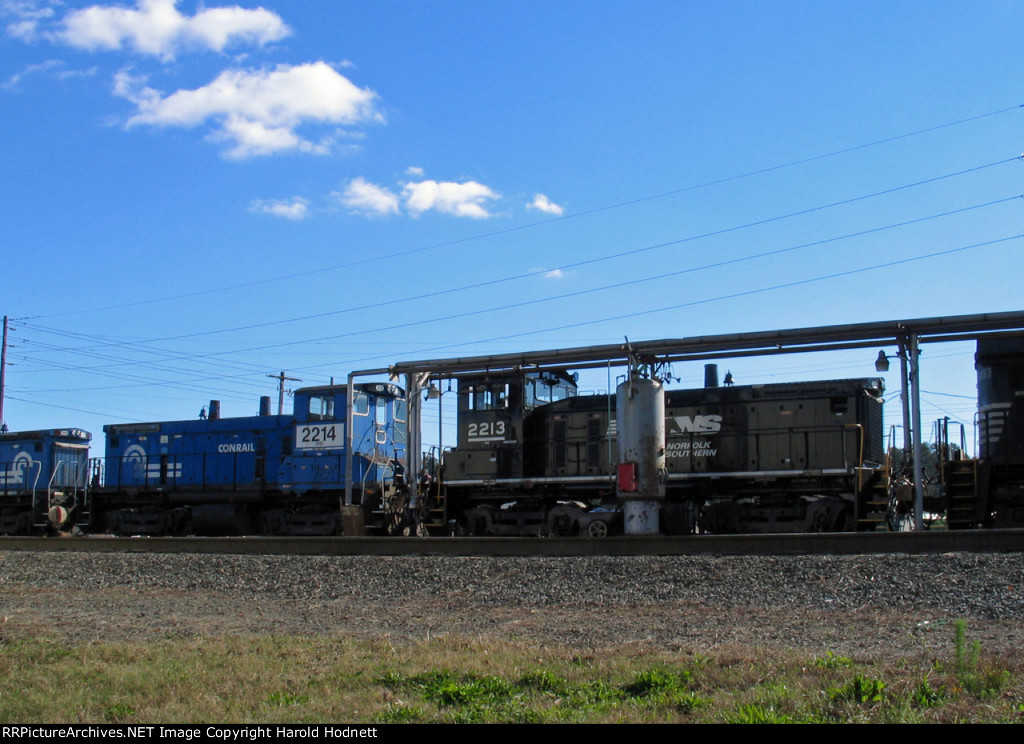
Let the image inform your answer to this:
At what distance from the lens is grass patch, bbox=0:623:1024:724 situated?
475 cm

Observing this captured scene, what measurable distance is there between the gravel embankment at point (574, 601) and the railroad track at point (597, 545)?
0.98 meters

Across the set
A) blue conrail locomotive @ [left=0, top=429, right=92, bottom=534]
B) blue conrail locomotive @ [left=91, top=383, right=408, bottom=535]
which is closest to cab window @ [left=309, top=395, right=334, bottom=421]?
blue conrail locomotive @ [left=91, top=383, right=408, bottom=535]

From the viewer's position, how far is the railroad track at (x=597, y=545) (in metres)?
10.5

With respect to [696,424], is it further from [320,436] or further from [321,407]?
[321,407]

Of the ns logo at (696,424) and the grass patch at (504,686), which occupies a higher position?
the ns logo at (696,424)

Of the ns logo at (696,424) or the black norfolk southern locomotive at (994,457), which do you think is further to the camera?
the ns logo at (696,424)

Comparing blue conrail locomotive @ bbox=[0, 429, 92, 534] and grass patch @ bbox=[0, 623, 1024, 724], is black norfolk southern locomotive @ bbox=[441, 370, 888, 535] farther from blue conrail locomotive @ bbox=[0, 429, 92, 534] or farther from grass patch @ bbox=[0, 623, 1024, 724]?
blue conrail locomotive @ bbox=[0, 429, 92, 534]

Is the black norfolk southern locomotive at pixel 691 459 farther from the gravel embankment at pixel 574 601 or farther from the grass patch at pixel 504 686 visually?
the grass patch at pixel 504 686

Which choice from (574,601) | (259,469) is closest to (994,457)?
(574,601)

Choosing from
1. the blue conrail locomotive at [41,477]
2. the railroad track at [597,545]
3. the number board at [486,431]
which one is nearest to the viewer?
the railroad track at [597,545]

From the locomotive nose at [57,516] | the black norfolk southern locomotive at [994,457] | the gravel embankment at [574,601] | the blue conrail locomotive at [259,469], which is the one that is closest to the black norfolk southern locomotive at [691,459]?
the black norfolk southern locomotive at [994,457]

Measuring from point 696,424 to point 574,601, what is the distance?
893cm

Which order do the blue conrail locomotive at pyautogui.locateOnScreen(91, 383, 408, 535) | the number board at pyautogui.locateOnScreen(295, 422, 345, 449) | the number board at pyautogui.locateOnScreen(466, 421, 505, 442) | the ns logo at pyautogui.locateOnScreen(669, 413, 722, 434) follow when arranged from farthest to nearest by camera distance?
the number board at pyautogui.locateOnScreen(295, 422, 345, 449) < the blue conrail locomotive at pyautogui.locateOnScreen(91, 383, 408, 535) < the number board at pyautogui.locateOnScreen(466, 421, 505, 442) < the ns logo at pyautogui.locateOnScreen(669, 413, 722, 434)

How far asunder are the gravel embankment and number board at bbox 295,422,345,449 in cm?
890
